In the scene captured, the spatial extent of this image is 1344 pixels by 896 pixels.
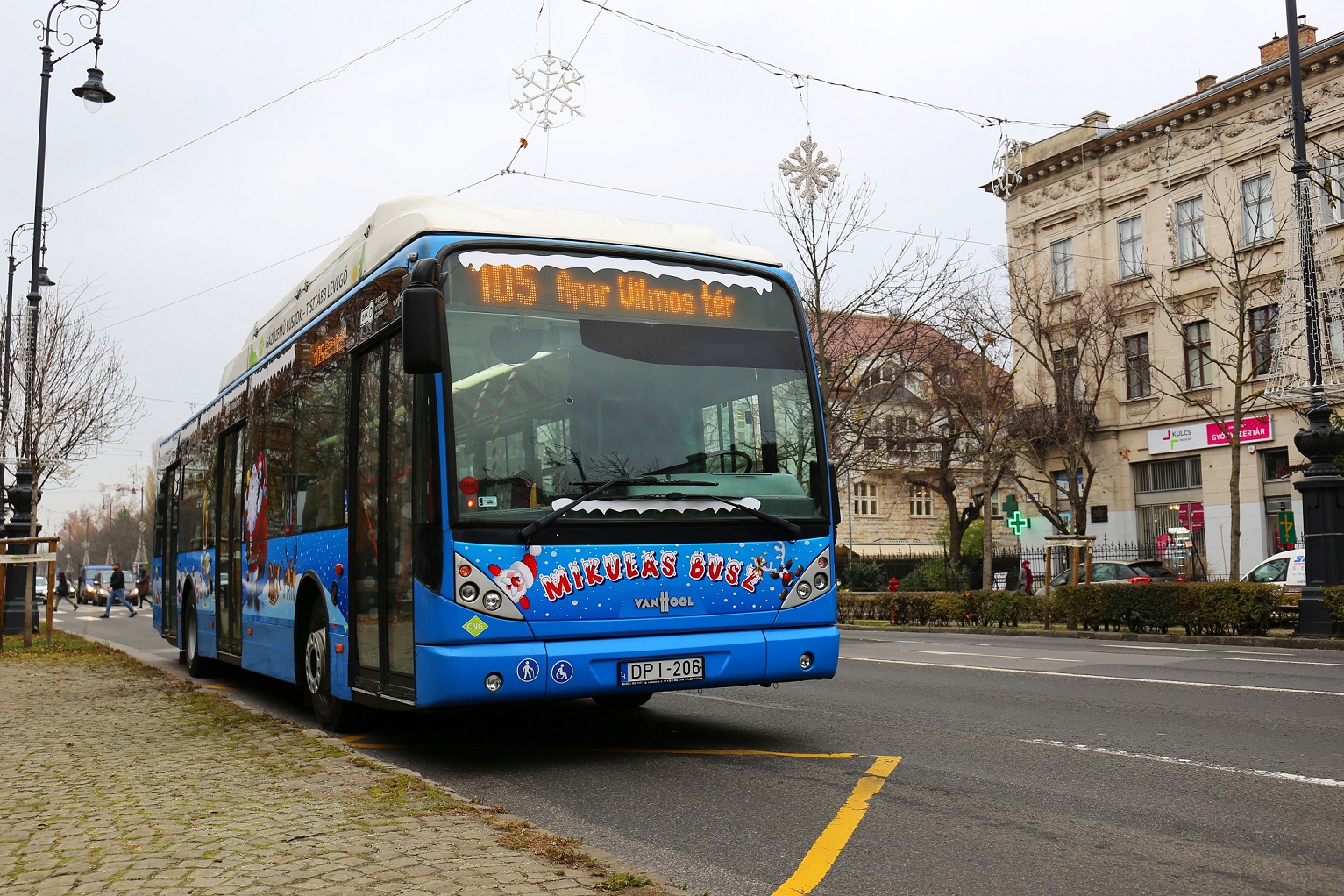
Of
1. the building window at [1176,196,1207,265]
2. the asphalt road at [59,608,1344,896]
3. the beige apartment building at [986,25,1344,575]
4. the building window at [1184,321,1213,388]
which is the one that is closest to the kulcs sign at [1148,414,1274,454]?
the beige apartment building at [986,25,1344,575]

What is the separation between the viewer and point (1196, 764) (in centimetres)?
739

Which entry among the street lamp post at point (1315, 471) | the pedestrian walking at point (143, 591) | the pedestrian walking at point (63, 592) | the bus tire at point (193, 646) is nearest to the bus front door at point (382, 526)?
the bus tire at point (193, 646)

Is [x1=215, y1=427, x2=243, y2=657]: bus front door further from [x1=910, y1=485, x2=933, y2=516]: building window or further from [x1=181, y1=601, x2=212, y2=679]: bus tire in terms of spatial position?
[x1=910, y1=485, x2=933, y2=516]: building window

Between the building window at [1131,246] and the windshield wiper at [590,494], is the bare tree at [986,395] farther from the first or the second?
the windshield wiper at [590,494]

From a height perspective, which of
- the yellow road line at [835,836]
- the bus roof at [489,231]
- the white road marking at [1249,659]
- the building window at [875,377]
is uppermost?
the building window at [875,377]

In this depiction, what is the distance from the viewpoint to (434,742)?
8953 millimetres

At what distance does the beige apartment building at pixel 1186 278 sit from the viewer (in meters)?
36.0

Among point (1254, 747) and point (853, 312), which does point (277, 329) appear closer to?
point (1254, 747)

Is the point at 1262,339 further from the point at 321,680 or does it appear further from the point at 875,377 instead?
the point at 321,680

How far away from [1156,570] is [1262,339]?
706cm

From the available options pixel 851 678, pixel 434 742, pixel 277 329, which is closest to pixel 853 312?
pixel 851 678

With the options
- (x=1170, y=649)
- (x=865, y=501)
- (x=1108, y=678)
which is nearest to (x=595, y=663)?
(x=1108, y=678)

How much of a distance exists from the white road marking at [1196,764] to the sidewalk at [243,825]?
392cm

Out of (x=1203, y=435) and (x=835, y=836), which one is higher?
(x=1203, y=435)
